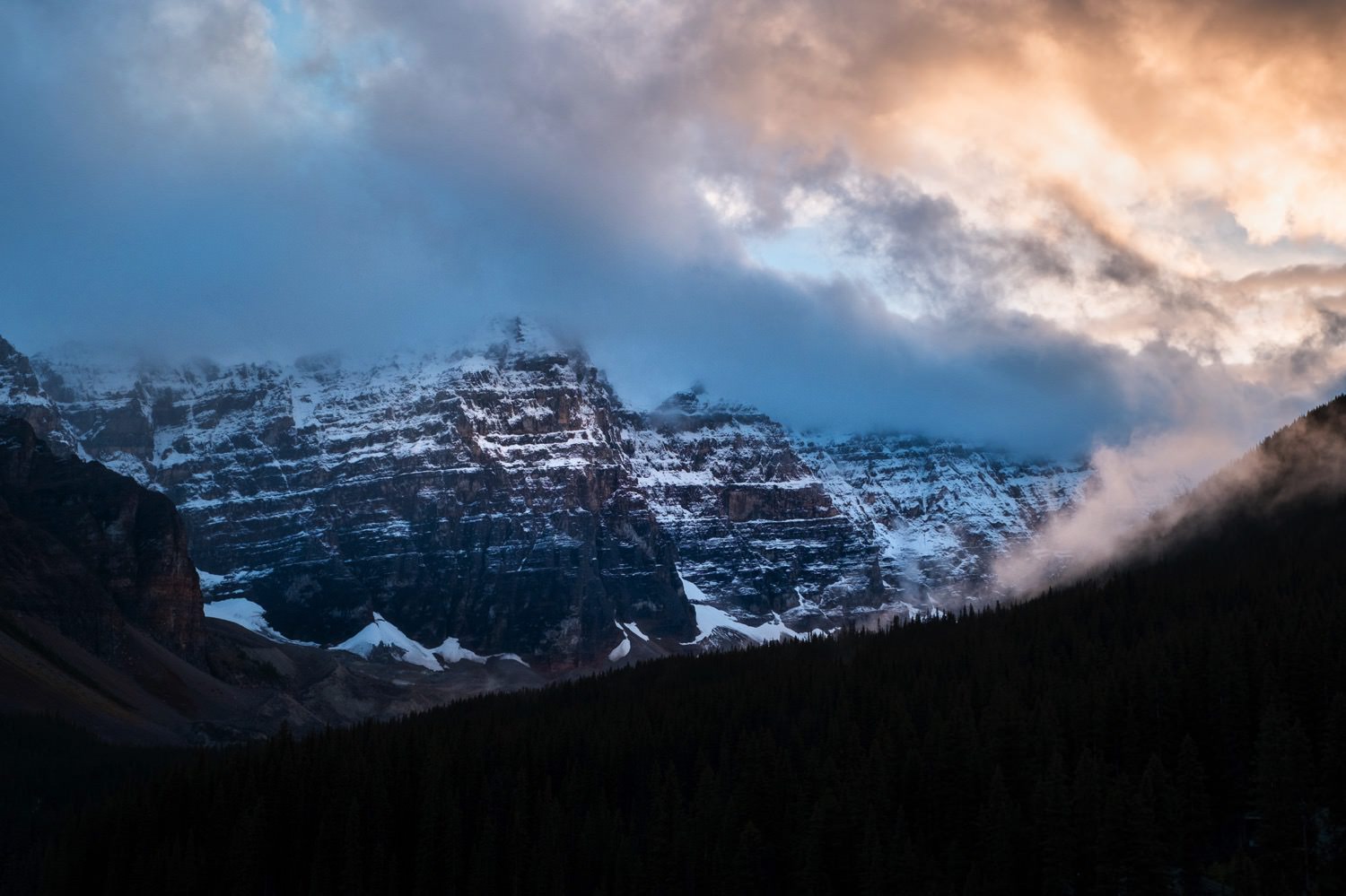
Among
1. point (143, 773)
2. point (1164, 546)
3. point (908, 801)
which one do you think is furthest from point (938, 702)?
point (143, 773)

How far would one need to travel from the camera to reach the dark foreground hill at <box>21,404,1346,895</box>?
94.9m

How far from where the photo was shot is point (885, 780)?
4316 inches

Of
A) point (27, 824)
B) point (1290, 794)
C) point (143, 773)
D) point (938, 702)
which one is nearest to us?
point (1290, 794)

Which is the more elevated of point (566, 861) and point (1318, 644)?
point (1318, 644)

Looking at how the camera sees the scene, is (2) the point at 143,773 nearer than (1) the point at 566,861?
No

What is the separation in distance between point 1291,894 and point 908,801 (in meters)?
30.4

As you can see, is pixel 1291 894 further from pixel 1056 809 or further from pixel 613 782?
pixel 613 782

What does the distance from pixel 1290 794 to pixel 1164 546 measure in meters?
108

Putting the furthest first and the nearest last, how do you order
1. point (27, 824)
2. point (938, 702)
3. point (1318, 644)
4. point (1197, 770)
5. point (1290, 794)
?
point (27, 824) → point (938, 702) → point (1318, 644) → point (1197, 770) → point (1290, 794)

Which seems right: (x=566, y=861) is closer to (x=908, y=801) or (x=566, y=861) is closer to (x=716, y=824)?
(x=716, y=824)

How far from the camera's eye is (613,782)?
132 metres

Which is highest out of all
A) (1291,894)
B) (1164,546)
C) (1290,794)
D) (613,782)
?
(1164,546)

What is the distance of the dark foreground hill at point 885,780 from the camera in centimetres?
9494

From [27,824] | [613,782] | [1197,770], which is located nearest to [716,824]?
[613,782]
